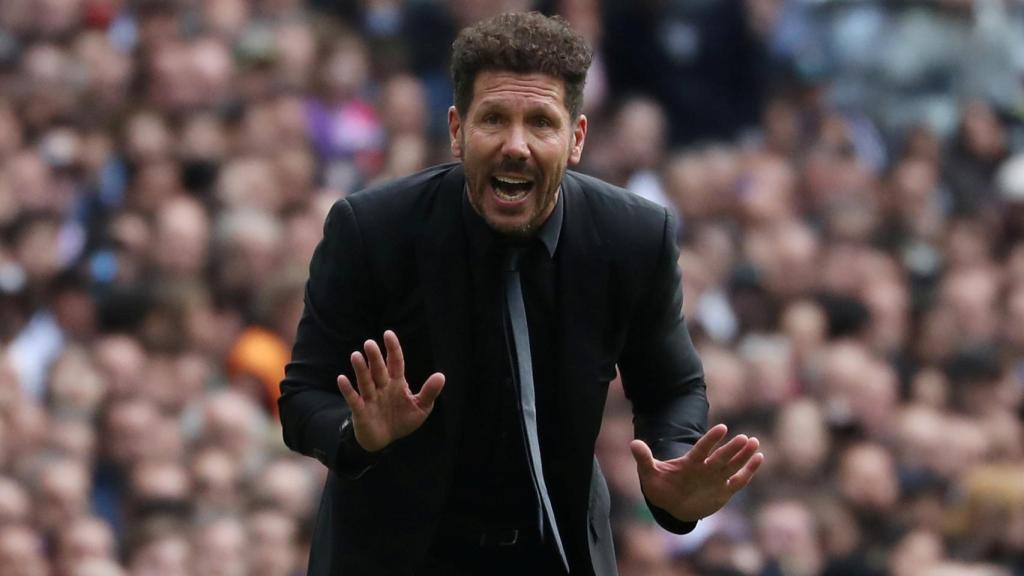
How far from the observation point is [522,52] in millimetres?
4426

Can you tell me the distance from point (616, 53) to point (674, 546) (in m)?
3.49

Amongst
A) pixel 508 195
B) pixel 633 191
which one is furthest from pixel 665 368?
pixel 633 191

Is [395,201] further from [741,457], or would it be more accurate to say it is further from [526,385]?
[741,457]

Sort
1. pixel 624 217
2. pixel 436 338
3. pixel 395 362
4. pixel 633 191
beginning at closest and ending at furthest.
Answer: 1. pixel 395 362
2. pixel 436 338
3. pixel 624 217
4. pixel 633 191

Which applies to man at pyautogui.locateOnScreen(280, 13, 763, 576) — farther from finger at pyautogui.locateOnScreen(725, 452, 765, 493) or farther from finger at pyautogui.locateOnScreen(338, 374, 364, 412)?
finger at pyautogui.locateOnScreen(338, 374, 364, 412)

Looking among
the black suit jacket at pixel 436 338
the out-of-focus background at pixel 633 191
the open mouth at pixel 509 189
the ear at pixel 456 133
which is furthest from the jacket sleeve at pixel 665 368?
the out-of-focus background at pixel 633 191

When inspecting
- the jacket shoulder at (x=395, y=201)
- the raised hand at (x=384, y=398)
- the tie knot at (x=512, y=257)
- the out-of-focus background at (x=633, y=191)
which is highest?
the out-of-focus background at (x=633, y=191)

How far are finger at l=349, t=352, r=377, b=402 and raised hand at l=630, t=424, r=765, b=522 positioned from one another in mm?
515

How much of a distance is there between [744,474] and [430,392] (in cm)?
65

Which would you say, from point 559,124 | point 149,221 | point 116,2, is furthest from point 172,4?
point 559,124

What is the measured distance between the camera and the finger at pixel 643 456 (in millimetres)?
4398

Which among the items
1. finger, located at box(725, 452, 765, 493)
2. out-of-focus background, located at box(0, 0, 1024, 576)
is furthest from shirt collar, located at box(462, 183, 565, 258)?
out-of-focus background, located at box(0, 0, 1024, 576)

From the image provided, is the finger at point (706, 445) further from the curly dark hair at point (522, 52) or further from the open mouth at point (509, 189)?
the curly dark hair at point (522, 52)

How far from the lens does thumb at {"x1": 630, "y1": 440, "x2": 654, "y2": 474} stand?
14.4ft
